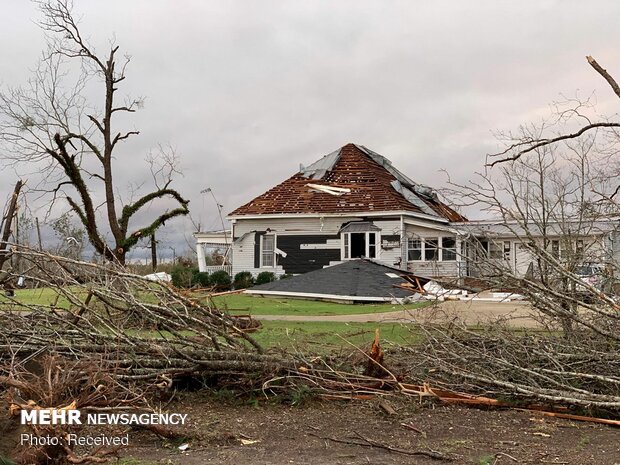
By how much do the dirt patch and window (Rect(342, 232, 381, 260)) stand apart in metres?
20.1

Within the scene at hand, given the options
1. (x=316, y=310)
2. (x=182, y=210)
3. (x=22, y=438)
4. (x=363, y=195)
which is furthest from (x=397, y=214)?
(x=22, y=438)

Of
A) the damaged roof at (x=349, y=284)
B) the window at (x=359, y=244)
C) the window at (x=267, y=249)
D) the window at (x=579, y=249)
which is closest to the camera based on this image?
the window at (x=579, y=249)

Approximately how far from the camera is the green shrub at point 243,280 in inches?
998

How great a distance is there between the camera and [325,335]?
1006 centimetres

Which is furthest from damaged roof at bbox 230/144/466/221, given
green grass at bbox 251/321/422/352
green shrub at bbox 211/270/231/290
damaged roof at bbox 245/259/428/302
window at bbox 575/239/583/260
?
window at bbox 575/239/583/260

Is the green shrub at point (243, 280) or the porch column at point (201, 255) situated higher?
the porch column at point (201, 255)

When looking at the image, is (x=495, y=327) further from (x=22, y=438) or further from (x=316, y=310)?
(x=316, y=310)

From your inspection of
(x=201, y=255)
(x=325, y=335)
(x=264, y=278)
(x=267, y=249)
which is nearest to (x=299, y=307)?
(x=325, y=335)

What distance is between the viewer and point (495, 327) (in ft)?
22.1

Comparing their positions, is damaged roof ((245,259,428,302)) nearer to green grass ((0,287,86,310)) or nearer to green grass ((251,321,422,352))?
green grass ((251,321,422,352))

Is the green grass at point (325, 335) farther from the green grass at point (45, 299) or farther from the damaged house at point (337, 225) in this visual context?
the damaged house at point (337, 225)

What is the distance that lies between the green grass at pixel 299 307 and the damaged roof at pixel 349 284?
42cm

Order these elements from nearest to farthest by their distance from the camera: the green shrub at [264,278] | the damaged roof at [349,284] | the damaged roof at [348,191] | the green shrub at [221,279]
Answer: the damaged roof at [349,284], the green shrub at [221,279], the green shrub at [264,278], the damaged roof at [348,191]

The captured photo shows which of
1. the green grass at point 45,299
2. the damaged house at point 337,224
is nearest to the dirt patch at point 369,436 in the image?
the green grass at point 45,299
